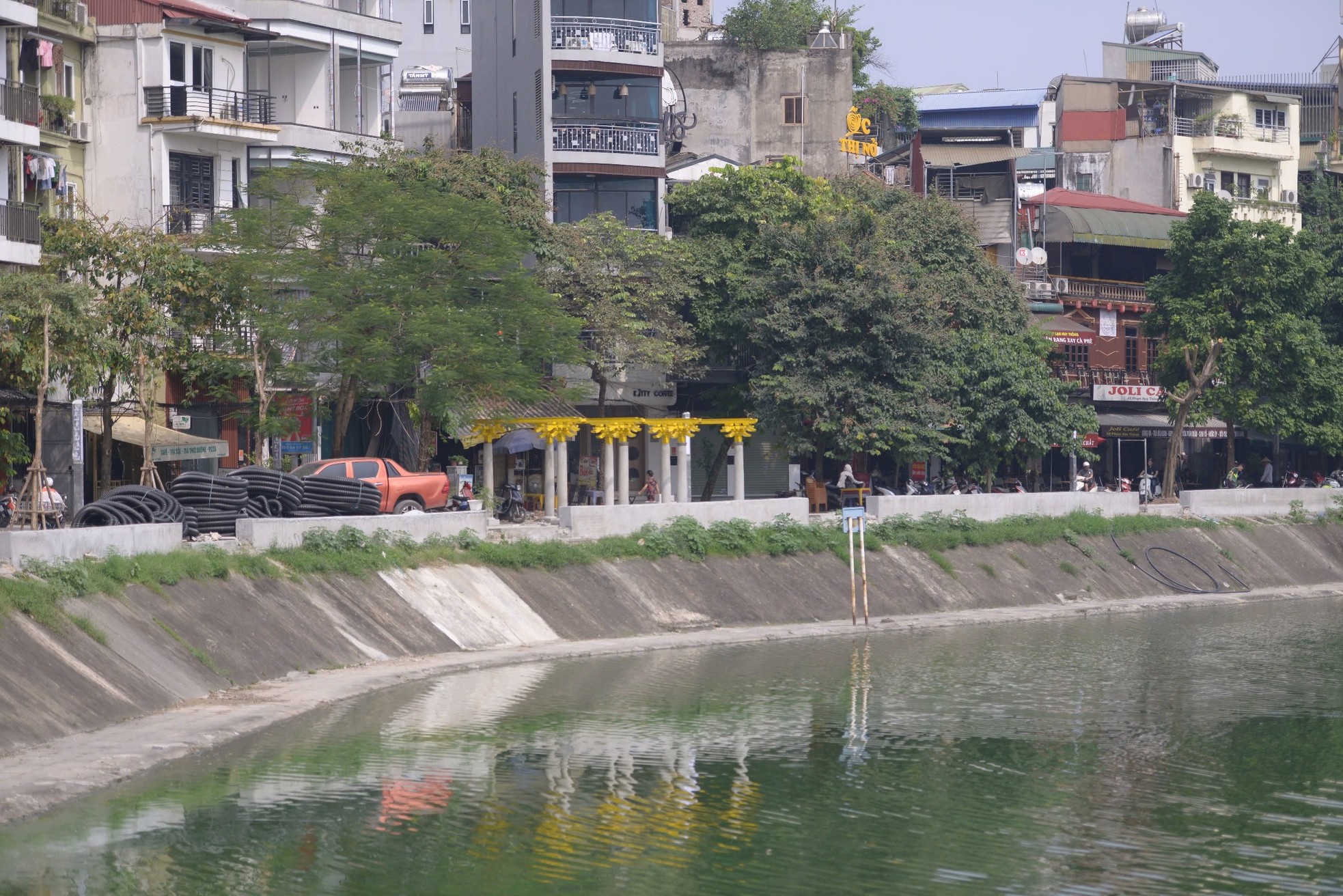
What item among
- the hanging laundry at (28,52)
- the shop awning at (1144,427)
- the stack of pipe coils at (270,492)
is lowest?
the stack of pipe coils at (270,492)

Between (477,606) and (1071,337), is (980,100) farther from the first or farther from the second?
(477,606)

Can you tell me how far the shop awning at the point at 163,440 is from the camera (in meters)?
49.0

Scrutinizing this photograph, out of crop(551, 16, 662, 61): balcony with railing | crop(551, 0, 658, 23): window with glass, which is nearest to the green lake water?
crop(551, 16, 662, 61): balcony with railing

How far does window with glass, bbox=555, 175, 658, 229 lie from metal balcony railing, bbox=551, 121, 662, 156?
1.19m

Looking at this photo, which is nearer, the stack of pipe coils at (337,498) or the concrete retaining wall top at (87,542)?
the concrete retaining wall top at (87,542)

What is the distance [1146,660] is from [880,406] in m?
21.0

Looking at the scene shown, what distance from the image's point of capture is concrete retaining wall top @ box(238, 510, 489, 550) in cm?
4216

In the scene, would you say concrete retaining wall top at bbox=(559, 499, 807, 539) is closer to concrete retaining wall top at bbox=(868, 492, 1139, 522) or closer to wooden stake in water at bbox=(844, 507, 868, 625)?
wooden stake in water at bbox=(844, 507, 868, 625)

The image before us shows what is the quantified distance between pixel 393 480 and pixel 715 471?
2015 centimetres

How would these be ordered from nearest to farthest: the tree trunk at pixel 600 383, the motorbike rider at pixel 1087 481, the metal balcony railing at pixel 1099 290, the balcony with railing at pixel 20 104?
the balcony with railing at pixel 20 104
the tree trunk at pixel 600 383
the motorbike rider at pixel 1087 481
the metal balcony railing at pixel 1099 290

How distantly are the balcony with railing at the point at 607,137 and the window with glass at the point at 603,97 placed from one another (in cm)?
33

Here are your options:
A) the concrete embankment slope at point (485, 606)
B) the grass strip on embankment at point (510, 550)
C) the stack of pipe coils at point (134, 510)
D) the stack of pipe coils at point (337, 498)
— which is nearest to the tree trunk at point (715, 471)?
the grass strip on embankment at point (510, 550)

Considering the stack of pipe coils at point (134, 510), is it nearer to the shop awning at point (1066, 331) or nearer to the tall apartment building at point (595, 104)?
the tall apartment building at point (595, 104)

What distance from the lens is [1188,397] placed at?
7319cm
